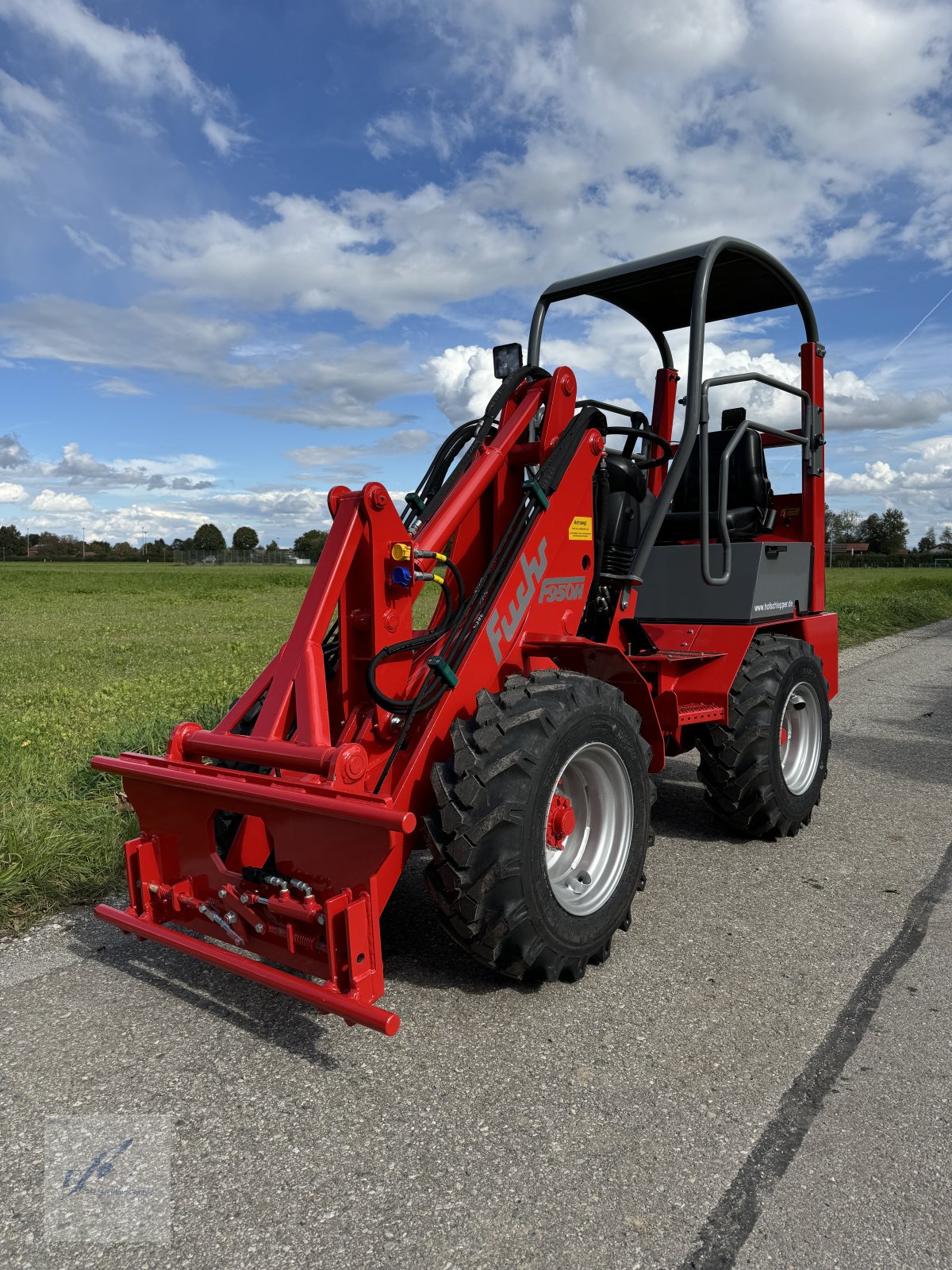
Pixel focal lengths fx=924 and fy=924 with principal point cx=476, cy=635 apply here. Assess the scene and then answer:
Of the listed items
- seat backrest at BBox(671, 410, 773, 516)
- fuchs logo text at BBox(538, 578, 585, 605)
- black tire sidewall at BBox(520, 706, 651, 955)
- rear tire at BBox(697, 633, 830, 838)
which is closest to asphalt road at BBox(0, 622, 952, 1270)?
black tire sidewall at BBox(520, 706, 651, 955)

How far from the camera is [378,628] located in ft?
11.3

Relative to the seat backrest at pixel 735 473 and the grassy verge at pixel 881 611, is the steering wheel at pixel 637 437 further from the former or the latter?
the grassy verge at pixel 881 611

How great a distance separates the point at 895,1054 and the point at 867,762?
4.30 m

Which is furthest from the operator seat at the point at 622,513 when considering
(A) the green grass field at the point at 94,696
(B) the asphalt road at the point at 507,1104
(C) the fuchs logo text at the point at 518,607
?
(A) the green grass field at the point at 94,696

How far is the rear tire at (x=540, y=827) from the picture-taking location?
295 centimetres

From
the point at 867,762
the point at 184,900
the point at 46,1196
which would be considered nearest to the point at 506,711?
the point at 184,900

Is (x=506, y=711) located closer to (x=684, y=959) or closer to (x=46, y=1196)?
(x=684, y=959)

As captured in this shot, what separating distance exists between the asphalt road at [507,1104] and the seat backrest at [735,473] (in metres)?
2.32

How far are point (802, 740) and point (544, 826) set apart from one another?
9.07 feet

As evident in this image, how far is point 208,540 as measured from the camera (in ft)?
302

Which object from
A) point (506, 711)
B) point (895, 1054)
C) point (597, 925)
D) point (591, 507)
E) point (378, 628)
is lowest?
point (895, 1054)

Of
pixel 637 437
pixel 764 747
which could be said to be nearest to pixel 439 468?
pixel 637 437

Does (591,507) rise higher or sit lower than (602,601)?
higher

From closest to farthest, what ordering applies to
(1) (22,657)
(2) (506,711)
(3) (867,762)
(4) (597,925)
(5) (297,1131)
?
1. (5) (297,1131)
2. (2) (506,711)
3. (4) (597,925)
4. (3) (867,762)
5. (1) (22,657)
